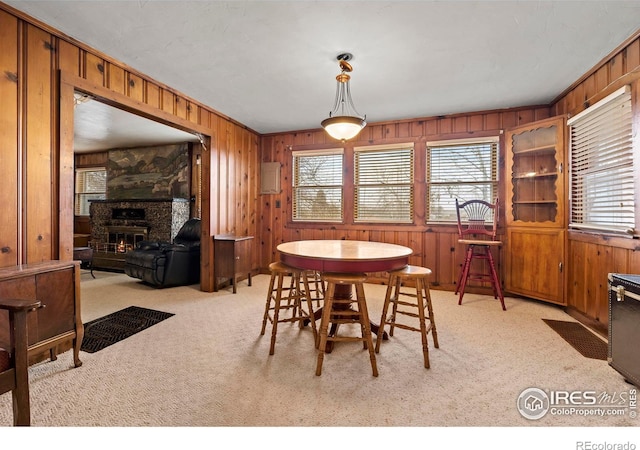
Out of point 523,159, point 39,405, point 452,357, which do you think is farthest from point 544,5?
point 39,405

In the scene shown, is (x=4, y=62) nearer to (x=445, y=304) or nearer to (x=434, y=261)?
(x=445, y=304)

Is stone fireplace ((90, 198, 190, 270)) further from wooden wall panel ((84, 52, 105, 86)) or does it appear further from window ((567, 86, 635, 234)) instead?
window ((567, 86, 635, 234))

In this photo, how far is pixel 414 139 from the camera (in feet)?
14.5

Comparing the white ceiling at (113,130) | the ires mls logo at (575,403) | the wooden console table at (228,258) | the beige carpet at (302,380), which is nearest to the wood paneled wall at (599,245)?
the beige carpet at (302,380)

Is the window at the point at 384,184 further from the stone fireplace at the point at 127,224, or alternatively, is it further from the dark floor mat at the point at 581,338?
the stone fireplace at the point at 127,224

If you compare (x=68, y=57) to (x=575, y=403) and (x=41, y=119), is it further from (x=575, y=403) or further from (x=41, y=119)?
(x=575, y=403)

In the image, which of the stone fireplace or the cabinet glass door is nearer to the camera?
the cabinet glass door

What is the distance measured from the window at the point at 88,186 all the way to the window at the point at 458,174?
7108 mm

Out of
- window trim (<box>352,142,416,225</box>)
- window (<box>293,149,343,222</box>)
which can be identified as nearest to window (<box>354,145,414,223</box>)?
window trim (<box>352,142,416,225</box>)

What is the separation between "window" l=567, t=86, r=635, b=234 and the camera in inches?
97.7

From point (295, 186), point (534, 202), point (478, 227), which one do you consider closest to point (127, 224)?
point (295, 186)

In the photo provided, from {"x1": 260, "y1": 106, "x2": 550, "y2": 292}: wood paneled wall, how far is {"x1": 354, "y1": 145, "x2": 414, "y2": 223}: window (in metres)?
0.11

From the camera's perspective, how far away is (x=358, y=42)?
2.42m

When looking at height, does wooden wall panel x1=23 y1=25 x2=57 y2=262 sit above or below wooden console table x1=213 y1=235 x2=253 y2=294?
above
